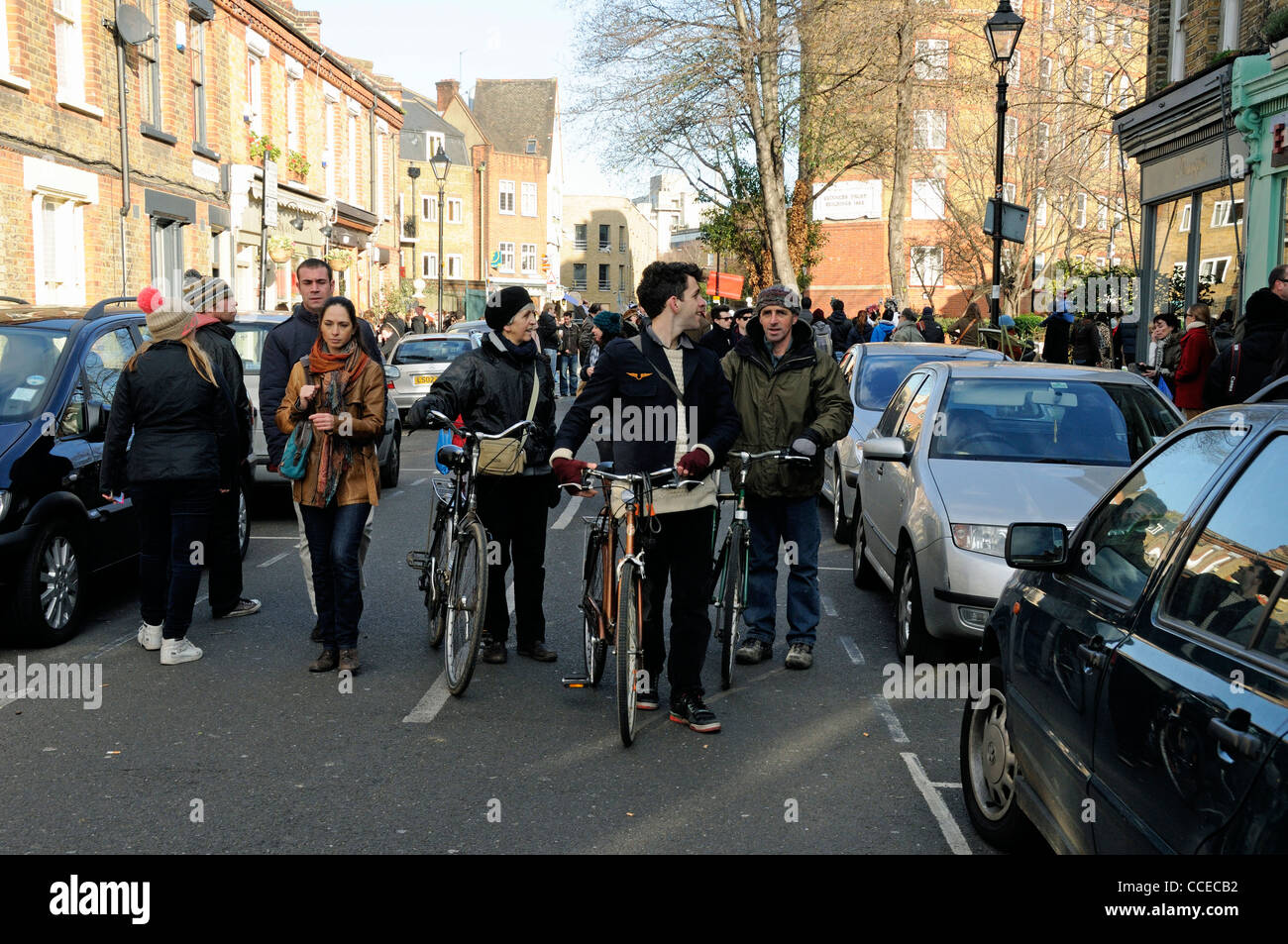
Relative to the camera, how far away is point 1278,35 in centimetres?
1511

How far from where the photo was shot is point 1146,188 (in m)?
21.9

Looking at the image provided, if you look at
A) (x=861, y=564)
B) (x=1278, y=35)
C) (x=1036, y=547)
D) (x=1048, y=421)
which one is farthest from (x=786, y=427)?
(x=1278, y=35)

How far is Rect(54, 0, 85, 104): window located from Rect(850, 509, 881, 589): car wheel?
14721 millimetres

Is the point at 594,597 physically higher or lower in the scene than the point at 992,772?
higher

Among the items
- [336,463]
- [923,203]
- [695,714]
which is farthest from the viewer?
[923,203]

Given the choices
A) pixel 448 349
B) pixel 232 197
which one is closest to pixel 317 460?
pixel 448 349

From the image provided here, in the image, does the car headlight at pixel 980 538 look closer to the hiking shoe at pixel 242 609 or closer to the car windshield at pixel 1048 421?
the car windshield at pixel 1048 421

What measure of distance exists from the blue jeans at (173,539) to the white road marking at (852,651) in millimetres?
3591

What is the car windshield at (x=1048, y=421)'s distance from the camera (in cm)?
753

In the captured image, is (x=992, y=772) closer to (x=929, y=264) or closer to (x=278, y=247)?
(x=278, y=247)

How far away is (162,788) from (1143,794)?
3.66 metres

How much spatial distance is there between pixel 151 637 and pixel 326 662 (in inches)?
43.3

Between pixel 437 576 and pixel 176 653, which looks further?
pixel 437 576

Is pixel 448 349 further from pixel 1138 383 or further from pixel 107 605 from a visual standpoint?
pixel 1138 383
